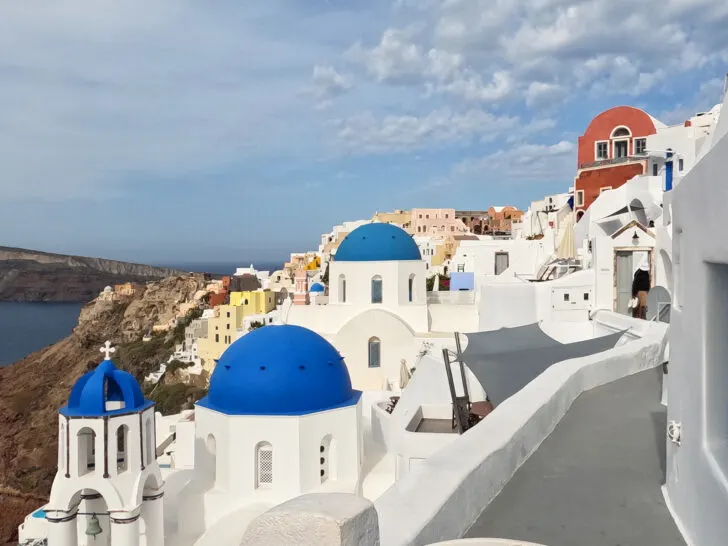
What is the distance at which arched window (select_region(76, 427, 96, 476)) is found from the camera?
9109mm

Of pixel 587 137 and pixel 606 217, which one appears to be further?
pixel 587 137

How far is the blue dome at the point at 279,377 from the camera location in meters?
10.0

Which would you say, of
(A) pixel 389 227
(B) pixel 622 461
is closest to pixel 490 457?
(B) pixel 622 461

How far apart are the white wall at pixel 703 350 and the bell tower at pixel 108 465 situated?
8.14 m

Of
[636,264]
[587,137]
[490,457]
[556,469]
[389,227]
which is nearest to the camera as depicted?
[490,457]

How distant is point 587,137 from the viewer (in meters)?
28.5

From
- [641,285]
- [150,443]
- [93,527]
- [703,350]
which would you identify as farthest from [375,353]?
[703,350]

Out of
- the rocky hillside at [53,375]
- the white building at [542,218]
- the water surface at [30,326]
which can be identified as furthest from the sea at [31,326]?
the white building at [542,218]

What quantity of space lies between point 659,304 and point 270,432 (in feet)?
23.3

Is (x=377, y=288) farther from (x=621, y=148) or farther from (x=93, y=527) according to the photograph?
(x=621, y=148)

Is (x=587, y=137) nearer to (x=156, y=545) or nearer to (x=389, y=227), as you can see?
(x=389, y=227)

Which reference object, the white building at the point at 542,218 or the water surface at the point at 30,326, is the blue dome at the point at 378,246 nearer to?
the white building at the point at 542,218

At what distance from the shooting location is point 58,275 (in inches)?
5832

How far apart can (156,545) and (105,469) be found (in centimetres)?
144
